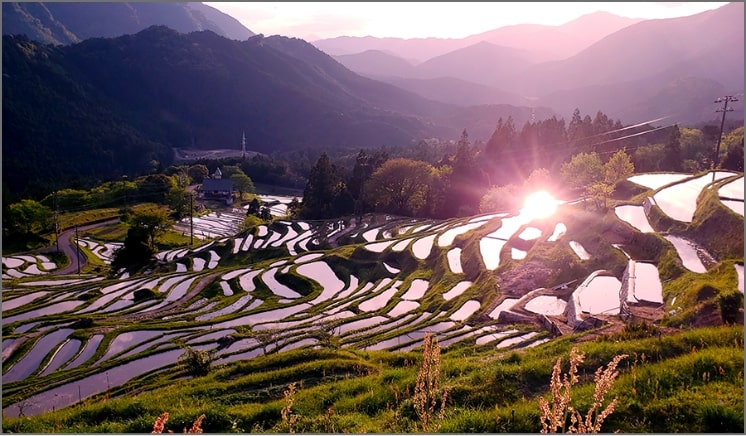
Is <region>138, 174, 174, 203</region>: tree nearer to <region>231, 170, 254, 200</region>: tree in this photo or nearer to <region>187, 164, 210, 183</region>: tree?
<region>231, 170, 254, 200</region>: tree

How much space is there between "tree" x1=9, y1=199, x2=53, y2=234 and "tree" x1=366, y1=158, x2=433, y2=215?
164 feet

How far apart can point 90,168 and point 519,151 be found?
164907mm

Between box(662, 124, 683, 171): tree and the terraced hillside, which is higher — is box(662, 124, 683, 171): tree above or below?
above

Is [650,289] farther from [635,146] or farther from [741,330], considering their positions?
[635,146]

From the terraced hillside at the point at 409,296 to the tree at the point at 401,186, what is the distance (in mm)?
28429

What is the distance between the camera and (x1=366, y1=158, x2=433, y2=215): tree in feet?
230

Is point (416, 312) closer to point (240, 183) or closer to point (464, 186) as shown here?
point (464, 186)

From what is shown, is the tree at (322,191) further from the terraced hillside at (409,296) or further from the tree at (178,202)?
the terraced hillside at (409,296)

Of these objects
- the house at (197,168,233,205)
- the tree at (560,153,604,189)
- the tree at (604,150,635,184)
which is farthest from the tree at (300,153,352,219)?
the house at (197,168,233,205)

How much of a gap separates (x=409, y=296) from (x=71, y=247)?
5990 cm

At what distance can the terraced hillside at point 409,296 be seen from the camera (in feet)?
59.0

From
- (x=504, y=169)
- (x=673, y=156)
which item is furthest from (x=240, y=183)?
(x=673, y=156)

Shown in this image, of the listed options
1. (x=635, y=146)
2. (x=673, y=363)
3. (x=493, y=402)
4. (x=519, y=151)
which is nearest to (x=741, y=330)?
(x=673, y=363)

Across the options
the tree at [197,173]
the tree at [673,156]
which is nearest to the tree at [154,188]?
the tree at [197,173]
